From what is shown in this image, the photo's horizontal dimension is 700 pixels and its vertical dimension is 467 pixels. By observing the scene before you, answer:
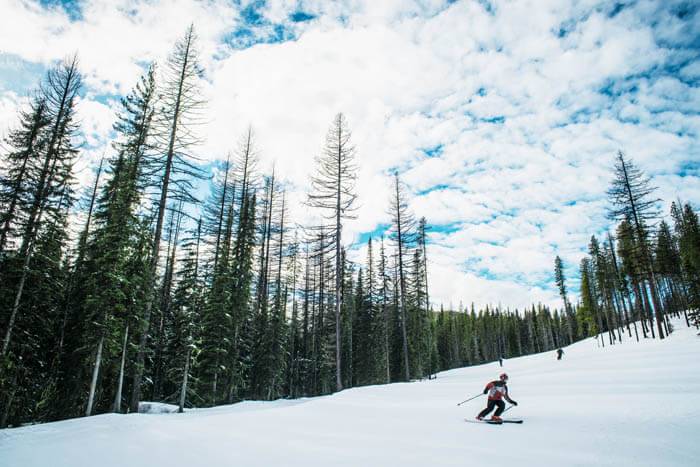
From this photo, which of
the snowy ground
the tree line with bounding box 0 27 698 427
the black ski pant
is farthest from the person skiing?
the tree line with bounding box 0 27 698 427

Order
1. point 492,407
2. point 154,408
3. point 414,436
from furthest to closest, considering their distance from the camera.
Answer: point 154,408 → point 492,407 → point 414,436

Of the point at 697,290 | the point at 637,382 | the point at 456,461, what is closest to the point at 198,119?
the point at 456,461

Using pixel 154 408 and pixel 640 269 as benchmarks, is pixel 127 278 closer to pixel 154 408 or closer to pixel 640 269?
pixel 154 408

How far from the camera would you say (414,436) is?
7.80m

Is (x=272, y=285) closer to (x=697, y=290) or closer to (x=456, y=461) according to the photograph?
(x=456, y=461)

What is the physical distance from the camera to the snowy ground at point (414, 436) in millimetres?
5977

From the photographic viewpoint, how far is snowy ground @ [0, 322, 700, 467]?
235 inches

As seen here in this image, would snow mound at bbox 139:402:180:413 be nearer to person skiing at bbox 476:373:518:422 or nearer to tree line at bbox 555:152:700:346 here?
person skiing at bbox 476:373:518:422

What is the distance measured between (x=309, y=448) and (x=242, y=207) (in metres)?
22.4

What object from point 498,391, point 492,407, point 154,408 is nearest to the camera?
point 492,407

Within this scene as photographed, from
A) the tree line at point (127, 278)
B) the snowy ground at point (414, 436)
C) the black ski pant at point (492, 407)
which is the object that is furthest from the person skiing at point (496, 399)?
the tree line at point (127, 278)

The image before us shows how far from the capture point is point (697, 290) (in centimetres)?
→ 3042

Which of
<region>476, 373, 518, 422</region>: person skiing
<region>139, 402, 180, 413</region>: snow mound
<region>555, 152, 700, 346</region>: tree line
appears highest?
<region>555, 152, 700, 346</region>: tree line

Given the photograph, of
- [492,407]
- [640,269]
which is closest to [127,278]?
[492,407]
